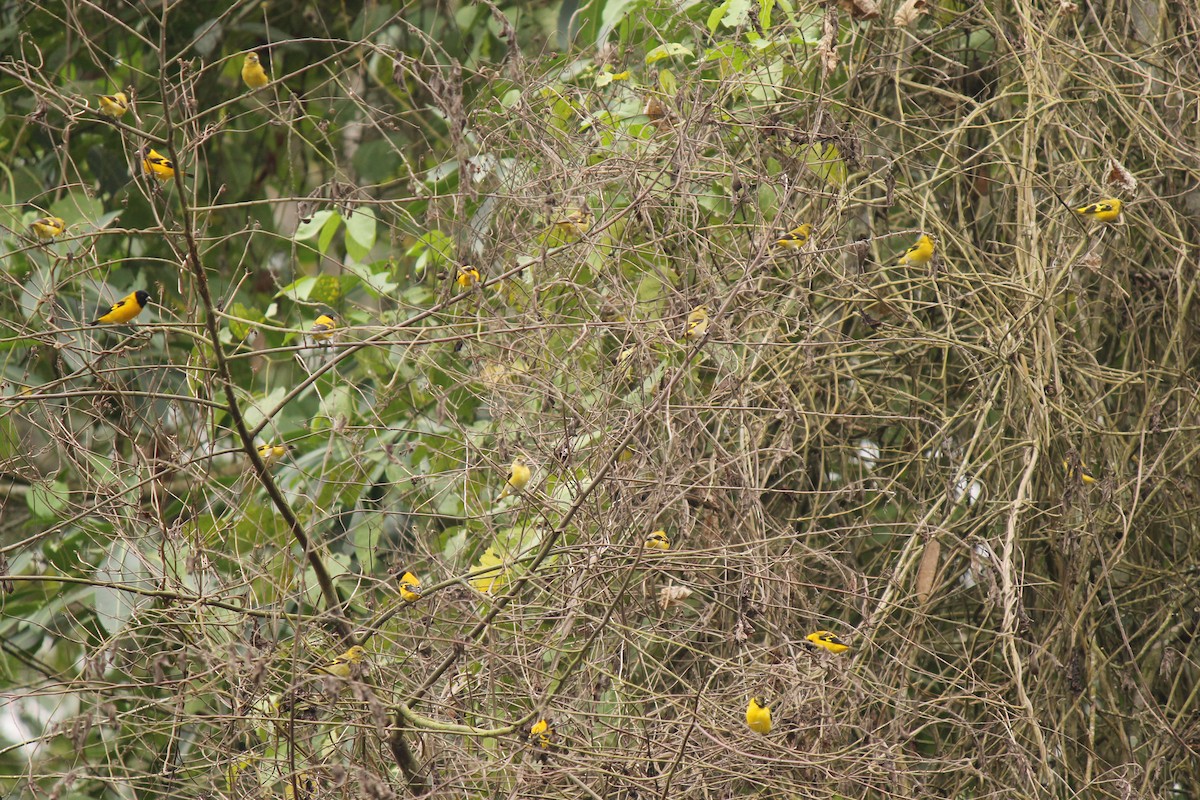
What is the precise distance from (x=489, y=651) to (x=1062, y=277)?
58.6 inches

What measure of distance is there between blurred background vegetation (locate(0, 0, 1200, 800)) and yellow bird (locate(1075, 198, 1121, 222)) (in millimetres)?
35

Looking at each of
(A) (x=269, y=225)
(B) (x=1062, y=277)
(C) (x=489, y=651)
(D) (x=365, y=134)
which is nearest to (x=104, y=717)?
(C) (x=489, y=651)

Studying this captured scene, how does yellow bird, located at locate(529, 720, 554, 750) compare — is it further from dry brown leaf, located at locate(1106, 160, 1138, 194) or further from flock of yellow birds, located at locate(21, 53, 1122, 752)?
dry brown leaf, located at locate(1106, 160, 1138, 194)

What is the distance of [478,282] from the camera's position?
2234 millimetres

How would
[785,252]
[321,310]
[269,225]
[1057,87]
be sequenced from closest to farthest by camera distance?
[785,252] < [1057,87] < [321,310] < [269,225]

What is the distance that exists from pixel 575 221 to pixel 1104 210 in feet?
3.66

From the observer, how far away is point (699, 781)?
79.2 inches

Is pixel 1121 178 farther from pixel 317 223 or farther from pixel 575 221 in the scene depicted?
pixel 317 223

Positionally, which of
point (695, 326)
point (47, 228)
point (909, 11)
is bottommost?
point (695, 326)

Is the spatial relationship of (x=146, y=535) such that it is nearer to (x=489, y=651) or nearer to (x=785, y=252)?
(x=489, y=651)

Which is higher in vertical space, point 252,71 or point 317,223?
point 252,71

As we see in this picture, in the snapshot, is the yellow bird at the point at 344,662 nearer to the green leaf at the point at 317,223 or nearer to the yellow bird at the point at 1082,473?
the yellow bird at the point at 1082,473

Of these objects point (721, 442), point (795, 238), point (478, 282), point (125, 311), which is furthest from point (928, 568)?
point (125, 311)

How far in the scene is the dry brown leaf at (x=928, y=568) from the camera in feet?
8.41
